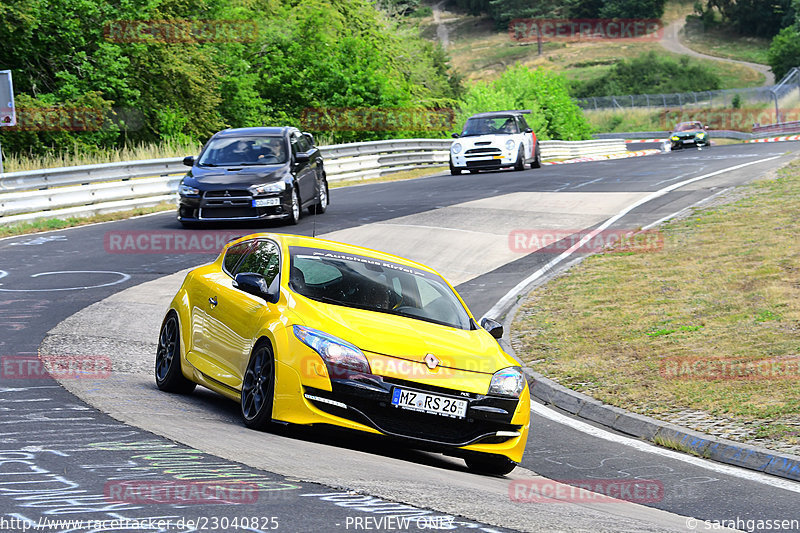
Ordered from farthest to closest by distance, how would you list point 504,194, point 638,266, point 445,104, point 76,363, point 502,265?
1. point 445,104
2. point 504,194
3. point 502,265
4. point 638,266
5. point 76,363

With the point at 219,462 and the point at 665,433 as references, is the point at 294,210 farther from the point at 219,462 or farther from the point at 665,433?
the point at 219,462

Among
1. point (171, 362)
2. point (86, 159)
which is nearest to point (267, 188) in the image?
point (86, 159)

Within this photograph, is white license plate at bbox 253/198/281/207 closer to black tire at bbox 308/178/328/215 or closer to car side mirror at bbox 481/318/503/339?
black tire at bbox 308/178/328/215

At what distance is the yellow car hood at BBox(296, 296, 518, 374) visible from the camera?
7504 millimetres

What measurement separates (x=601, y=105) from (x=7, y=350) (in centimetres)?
9435

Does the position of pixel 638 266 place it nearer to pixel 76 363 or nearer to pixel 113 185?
pixel 76 363

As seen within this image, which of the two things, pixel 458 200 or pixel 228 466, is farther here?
pixel 458 200

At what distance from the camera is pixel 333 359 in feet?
24.1

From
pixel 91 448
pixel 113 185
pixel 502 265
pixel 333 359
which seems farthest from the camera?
pixel 113 185

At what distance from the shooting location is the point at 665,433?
8867mm

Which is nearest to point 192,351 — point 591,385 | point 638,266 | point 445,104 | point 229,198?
point 591,385

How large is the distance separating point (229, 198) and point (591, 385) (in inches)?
429

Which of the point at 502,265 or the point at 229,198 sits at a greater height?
the point at 229,198

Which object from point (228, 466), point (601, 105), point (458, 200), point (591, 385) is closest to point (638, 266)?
point (591, 385)
